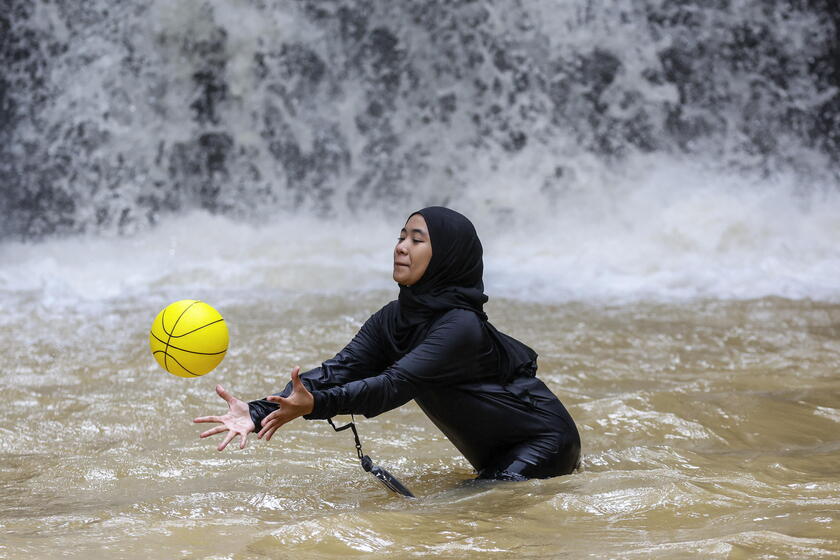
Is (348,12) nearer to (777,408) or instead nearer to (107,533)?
(777,408)

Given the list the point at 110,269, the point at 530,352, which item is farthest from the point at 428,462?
the point at 110,269

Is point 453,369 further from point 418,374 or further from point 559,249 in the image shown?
point 559,249

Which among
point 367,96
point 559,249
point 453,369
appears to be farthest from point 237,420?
point 367,96

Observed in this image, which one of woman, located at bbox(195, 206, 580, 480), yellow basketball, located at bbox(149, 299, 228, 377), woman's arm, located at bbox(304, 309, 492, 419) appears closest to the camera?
woman's arm, located at bbox(304, 309, 492, 419)

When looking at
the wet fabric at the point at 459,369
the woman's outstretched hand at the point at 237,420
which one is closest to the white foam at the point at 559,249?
the wet fabric at the point at 459,369

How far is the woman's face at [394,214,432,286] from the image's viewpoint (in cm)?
367

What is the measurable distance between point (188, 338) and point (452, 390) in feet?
3.40

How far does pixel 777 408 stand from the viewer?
5.23 m

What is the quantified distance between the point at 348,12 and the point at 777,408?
9980 millimetres

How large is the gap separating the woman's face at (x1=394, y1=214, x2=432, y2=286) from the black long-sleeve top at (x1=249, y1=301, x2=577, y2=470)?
191 mm

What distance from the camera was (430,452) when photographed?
4602 mm

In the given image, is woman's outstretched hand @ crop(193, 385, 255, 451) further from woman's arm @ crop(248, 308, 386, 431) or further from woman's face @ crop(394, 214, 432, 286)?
woman's face @ crop(394, 214, 432, 286)

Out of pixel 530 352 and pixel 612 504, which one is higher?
pixel 530 352

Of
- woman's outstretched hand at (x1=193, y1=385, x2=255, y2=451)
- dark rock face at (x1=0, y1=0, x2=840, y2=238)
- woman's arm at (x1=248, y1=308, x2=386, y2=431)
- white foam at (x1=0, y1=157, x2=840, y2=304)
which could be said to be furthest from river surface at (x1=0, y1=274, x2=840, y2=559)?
dark rock face at (x1=0, y1=0, x2=840, y2=238)
